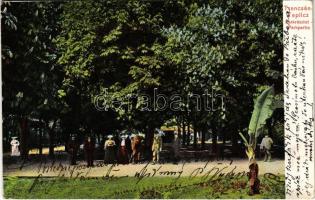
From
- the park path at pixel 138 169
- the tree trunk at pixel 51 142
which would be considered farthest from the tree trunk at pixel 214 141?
the tree trunk at pixel 51 142

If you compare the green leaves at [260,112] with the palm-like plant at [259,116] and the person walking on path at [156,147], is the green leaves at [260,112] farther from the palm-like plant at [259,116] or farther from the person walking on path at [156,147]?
the person walking on path at [156,147]

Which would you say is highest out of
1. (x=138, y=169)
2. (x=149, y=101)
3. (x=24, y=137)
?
(x=149, y=101)

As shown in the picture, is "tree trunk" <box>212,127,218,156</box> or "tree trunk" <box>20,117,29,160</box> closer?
"tree trunk" <box>212,127,218,156</box>

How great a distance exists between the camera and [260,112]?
7332 mm

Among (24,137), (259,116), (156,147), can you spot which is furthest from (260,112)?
(24,137)

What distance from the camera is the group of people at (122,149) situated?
7504mm

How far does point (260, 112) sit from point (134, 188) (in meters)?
1.60

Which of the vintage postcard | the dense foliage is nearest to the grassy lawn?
the vintage postcard

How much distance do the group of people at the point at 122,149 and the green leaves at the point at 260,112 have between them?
40.3 inches

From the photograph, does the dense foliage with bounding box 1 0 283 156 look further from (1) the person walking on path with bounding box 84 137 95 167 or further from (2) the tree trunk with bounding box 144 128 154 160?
(1) the person walking on path with bounding box 84 137 95 167

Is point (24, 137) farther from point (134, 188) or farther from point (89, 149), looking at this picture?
point (134, 188)

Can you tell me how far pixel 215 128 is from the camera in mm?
7418

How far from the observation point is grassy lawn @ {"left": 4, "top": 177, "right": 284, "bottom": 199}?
24.2 ft

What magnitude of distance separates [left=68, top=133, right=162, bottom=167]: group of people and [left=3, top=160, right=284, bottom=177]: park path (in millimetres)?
68
